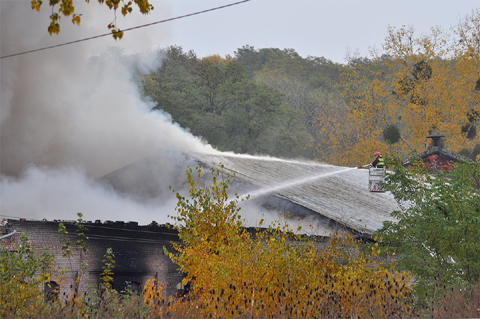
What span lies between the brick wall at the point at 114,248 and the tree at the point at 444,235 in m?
6.56

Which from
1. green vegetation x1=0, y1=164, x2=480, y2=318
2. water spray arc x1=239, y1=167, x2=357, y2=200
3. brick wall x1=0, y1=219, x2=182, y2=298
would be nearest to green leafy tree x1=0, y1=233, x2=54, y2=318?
green vegetation x1=0, y1=164, x2=480, y2=318

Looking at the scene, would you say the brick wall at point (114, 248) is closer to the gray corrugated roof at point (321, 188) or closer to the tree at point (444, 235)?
the gray corrugated roof at point (321, 188)

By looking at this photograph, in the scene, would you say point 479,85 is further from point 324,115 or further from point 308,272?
point 308,272

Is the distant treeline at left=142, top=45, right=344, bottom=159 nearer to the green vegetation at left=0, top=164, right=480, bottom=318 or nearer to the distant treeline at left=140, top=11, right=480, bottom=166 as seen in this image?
the distant treeline at left=140, top=11, right=480, bottom=166

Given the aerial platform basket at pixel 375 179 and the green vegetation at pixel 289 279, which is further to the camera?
the aerial platform basket at pixel 375 179

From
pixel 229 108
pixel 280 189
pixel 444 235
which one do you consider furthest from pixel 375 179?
pixel 229 108

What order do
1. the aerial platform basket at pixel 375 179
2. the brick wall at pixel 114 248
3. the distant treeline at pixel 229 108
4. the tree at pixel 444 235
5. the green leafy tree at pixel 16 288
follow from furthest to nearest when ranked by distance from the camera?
the distant treeline at pixel 229 108
the aerial platform basket at pixel 375 179
the brick wall at pixel 114 248
the tree at pixel 444 235
the green leafy tree at pixel 16 288

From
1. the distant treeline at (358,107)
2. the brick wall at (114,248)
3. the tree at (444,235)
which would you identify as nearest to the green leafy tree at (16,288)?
the brick wall at (114,248)

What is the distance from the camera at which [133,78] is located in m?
43.0

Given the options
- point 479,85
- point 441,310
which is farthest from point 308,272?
point 479,85

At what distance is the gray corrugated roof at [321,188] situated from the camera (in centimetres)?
1819

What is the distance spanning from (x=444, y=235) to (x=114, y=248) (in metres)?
8.99

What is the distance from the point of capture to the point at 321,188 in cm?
2189

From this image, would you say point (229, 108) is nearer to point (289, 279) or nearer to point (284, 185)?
point (284, 185)
